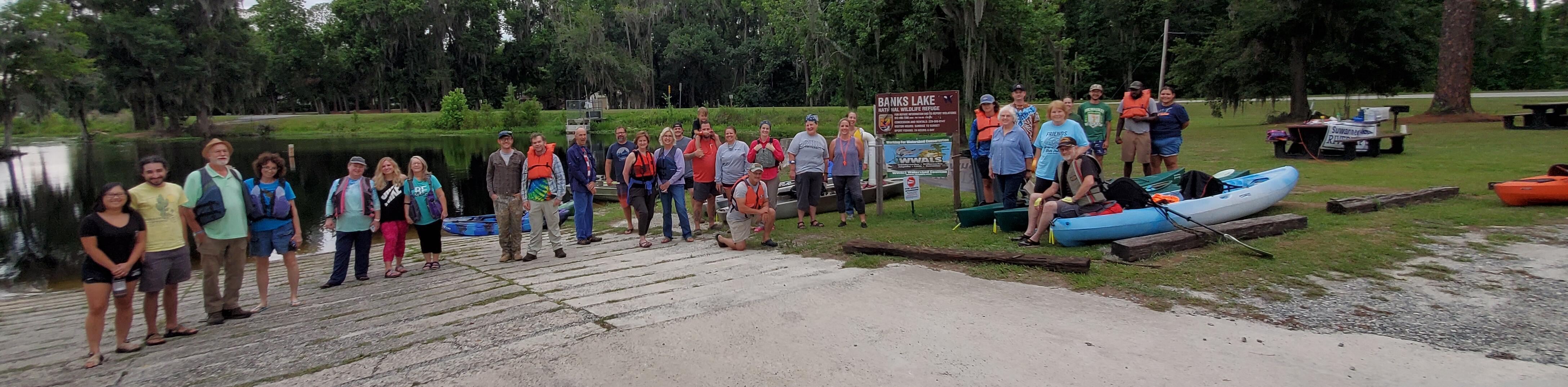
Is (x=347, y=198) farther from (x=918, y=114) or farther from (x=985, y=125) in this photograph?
(x=985, y=125)

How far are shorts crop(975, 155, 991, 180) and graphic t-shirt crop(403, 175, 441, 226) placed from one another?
20.5ft

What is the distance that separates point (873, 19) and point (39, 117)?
44323mm

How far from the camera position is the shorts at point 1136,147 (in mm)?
10609

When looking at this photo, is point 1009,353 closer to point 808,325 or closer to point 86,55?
point 808,325

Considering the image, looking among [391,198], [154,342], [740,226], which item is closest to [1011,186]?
[740,226]

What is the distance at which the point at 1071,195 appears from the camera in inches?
323

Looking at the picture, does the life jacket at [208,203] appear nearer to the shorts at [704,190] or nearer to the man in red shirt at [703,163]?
the man in red shirt at [703,163]

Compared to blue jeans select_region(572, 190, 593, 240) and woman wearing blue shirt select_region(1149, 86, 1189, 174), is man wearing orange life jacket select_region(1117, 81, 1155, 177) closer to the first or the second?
woman wearing blue shirt select_region(1149, 86, 1189, 174)

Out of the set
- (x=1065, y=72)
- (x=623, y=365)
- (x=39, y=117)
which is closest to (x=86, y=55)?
(x=39, y=117)

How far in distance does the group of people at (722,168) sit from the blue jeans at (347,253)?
238 cm

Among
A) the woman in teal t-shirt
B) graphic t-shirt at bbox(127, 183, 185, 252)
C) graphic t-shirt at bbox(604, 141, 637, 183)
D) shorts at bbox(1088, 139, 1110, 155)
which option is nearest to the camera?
graphic t-shirt at bbox(127, 183, 185, 252)

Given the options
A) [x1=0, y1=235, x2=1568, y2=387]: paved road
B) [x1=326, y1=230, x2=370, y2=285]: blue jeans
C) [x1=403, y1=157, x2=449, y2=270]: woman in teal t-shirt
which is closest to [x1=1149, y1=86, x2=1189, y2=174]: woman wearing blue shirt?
[x1=0, y1=235, x2=1568, y2=387]: paved road

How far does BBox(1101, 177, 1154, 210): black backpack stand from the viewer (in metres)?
8.00

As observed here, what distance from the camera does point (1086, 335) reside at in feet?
16.8
